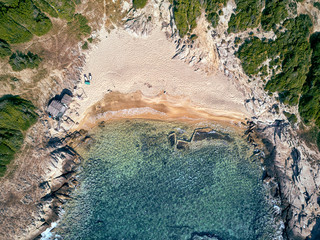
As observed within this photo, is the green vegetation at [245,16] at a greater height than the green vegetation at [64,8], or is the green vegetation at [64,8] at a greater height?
the green vegetation at [245,16]

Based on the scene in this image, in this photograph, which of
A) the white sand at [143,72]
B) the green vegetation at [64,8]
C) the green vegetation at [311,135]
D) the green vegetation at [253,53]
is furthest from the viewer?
the green vegetation at [311,135]

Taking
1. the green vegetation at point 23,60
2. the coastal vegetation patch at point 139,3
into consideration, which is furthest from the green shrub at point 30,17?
the coastal vegetation patch at point 139,3

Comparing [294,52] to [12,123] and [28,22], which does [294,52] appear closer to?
[28,22]

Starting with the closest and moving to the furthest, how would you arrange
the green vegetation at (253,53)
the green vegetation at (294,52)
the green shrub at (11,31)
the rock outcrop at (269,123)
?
the green shrub at (11,31) → the green vegetation at (294,52) → the rock outcrop at (269,123) → the green vegetation at (253,53)

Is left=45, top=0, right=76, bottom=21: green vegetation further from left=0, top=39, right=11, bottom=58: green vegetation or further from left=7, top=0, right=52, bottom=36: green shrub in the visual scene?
left=0, top=39, right=11, bottom=58: green vegetation

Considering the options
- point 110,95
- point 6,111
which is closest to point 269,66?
point 110,95

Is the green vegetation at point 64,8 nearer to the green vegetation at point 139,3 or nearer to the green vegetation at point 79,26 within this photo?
the green vegetation at point 79,26
